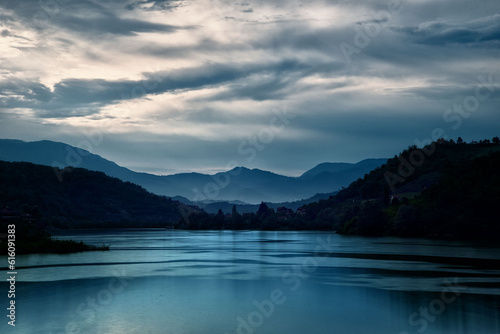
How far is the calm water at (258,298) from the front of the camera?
2692cm

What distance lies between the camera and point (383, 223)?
143625mm

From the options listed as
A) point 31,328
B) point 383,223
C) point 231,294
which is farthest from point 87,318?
point 383,223

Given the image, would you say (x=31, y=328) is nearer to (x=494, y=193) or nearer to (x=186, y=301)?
(x=186, y=301)

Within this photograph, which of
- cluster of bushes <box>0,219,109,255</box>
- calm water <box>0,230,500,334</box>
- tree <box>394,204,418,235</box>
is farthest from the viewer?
tree <box>394,204,418,235</box>

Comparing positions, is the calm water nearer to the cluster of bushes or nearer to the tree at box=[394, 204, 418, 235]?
the cluster of bushes

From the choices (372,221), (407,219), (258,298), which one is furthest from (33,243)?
(372,221)

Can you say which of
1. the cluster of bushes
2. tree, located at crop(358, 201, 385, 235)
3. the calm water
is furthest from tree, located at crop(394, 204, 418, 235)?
the cluster of bushes

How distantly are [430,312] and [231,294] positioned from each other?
48.4ft

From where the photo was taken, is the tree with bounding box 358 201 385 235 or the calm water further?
the tree with bounding box 358 201 385 235

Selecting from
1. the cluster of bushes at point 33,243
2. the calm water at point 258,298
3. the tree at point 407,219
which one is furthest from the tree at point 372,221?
the cluster of bushes at point 33,243

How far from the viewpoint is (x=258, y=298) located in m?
35.8

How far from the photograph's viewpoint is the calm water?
2692 cm

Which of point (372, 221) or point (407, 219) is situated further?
point (372, 221)

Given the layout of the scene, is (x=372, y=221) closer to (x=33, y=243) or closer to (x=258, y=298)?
(x=33, y=243)
